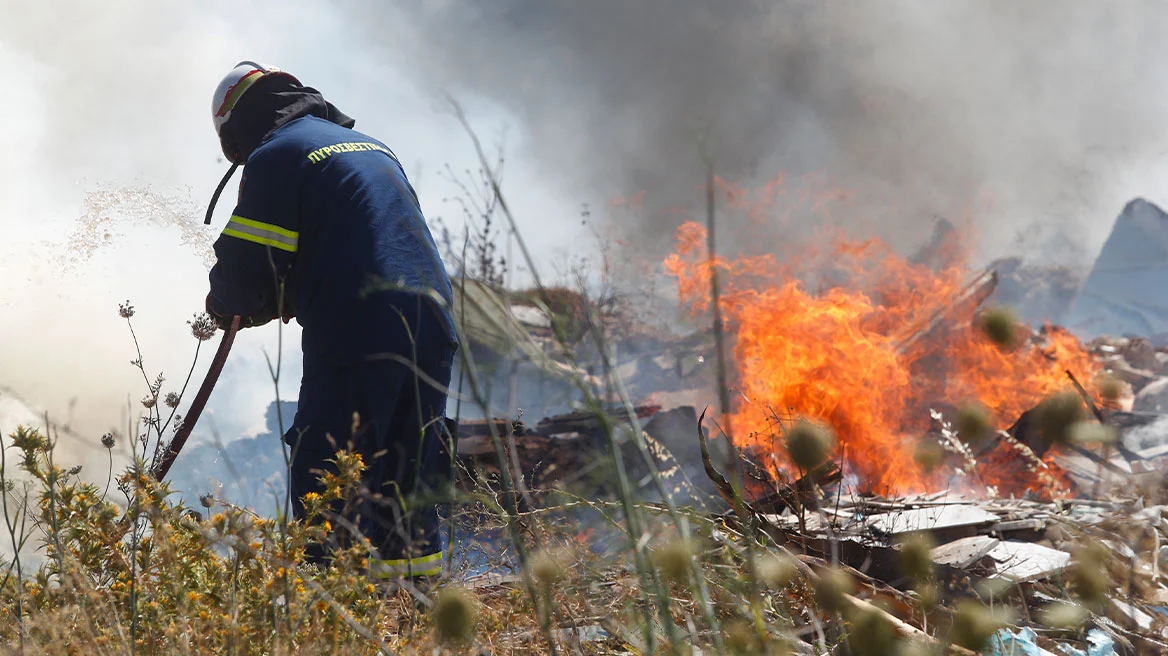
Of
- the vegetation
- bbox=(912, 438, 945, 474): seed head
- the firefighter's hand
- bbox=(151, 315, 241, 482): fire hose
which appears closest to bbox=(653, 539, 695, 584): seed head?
the vegetation

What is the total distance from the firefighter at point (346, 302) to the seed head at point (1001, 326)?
86.0 inches

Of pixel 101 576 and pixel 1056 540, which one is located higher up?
pixel 101 576

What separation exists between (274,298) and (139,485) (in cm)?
185

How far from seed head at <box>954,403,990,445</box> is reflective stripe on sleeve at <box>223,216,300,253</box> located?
2.67 m

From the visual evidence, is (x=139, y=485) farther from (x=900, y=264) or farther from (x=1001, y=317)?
(x=900, y=264)

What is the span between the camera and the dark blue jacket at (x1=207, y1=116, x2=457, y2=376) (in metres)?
3.05

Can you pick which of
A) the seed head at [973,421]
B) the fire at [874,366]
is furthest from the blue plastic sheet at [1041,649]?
the fire at [874,366]

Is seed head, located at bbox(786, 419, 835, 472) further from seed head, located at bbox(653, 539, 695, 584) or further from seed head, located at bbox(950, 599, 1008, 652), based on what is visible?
seed head, located at bbox(950, 599, 1008, 652)

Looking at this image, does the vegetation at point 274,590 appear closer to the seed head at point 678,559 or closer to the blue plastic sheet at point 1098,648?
the seed head at point 678,559

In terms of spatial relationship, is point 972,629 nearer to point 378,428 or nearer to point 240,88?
point 378,428

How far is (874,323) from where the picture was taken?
8812 millimetres

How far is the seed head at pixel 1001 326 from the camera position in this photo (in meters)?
0.98

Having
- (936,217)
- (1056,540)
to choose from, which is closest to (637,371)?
(936,217)

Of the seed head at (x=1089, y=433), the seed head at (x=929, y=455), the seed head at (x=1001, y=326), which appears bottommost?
the seed head at (x=929, y=455)
